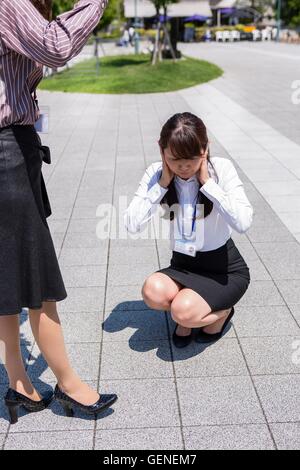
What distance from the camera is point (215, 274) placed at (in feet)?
10.7

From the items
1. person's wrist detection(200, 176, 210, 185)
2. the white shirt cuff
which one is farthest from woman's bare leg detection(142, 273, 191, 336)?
person's wrist detection(200, 176, 210, 185)

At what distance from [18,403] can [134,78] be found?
15.8m

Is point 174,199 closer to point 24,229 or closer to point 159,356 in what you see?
point 159,356

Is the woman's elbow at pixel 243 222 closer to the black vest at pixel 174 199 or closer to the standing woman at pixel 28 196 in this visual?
the black vest at pixel 174 199

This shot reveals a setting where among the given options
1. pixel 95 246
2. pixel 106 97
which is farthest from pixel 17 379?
pixel 106 97

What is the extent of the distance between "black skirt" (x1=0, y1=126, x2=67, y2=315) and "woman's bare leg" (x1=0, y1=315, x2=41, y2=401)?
0.14 meters

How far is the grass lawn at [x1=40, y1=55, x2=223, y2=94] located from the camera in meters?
16.1

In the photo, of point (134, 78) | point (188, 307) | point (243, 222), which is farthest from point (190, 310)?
point (134, 78)

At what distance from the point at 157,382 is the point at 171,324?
24.8 inches

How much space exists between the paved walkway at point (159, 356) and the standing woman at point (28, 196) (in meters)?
0.18

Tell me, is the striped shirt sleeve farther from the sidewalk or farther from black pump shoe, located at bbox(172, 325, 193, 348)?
black pump shoe, located at bbox(172, 325, 193, 348)

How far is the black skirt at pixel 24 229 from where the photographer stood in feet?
7.25

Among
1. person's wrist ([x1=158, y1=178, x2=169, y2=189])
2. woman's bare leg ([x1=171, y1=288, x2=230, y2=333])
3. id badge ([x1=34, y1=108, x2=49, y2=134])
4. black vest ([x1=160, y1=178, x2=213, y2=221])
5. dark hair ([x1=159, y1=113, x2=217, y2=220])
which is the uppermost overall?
id badge ([x1=34, y1=108, x2=49, y2=134])

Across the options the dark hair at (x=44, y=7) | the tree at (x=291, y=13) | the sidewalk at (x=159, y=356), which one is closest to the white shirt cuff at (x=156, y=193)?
the sidewalk at (x=159, y=356)
